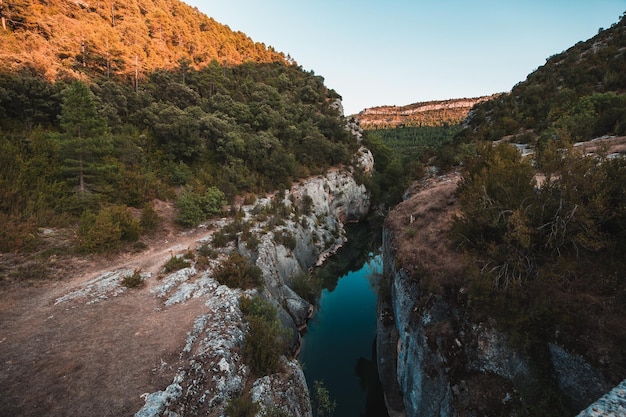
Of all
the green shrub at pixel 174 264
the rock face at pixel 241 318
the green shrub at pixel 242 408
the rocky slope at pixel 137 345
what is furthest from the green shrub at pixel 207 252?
the green shrub at pixel 242 408

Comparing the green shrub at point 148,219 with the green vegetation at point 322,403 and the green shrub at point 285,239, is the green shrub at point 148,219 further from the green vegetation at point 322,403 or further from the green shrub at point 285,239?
the green vegetation at point 322,403

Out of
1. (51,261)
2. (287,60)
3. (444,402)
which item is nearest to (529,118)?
(444,402)

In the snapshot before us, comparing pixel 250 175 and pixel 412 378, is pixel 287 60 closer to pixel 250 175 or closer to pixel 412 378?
pixel 250 175

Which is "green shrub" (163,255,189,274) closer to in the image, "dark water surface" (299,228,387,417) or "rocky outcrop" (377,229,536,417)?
"dark water surface" (299,228,387,417)

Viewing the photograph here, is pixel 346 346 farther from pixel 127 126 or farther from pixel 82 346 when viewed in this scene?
pixel 127 126

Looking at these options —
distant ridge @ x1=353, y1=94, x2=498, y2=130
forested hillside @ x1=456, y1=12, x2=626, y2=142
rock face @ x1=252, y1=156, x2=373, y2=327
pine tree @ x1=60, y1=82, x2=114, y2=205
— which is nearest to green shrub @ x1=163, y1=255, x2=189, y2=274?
rock face @ x1=252, y1=156, x2=373, y2=327

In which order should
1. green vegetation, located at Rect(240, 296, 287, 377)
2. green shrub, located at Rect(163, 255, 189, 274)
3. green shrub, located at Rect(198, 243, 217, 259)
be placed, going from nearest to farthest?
green vegetation, located at Rect(240, 296, 287, 377)
green shrub, located at Rect(163, 255, 189, 274)
green shrub, located at Rect(198, 243, 217, 259)
